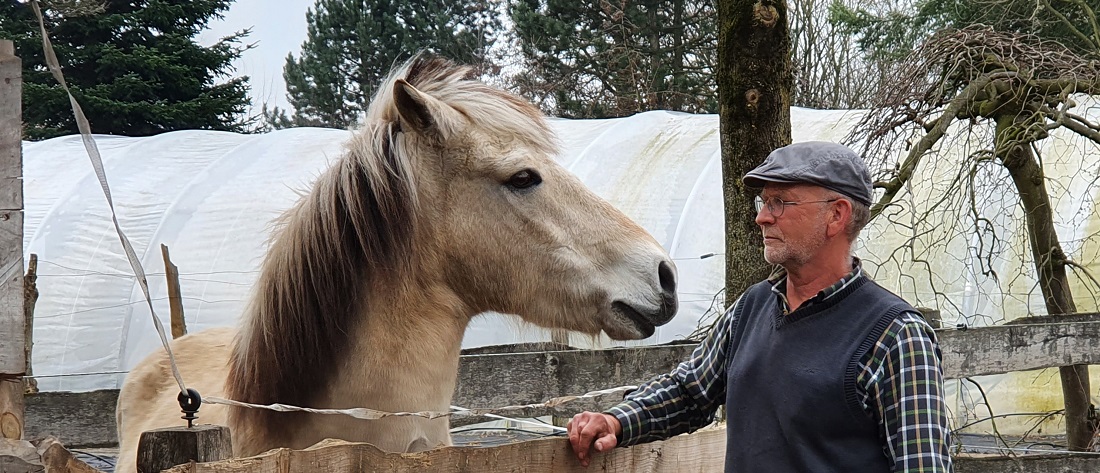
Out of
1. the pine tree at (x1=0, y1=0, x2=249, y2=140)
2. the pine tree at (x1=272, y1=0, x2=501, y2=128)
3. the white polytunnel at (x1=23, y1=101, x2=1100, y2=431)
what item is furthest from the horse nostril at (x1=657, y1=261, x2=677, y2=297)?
the pine tree at (x1=272, y1=0, x2=501, y2=128)

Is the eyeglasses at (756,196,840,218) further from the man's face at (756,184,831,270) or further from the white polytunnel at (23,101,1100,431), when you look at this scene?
the white polytunnel at (23,101,1100,431)

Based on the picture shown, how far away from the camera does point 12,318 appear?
5.81 feet

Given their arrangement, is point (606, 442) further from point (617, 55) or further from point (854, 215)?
point (617, 55)

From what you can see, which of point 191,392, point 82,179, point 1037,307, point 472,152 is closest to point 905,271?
point 1037,307

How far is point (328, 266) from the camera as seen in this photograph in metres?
2.53

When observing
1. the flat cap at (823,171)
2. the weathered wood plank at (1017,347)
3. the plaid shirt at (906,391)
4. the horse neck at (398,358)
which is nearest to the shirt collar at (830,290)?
the plaid shirt at (906,391)

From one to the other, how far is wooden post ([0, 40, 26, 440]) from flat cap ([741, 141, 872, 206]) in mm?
1462

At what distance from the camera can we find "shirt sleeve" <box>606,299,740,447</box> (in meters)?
2.28

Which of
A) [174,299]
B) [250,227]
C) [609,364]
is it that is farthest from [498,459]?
[250,227]

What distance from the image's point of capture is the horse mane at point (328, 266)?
2.50 meters

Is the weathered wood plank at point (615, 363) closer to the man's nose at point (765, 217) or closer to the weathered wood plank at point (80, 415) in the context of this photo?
the weathered wood plank at point (80, 415)

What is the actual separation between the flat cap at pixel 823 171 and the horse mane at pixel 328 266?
0.98 metres

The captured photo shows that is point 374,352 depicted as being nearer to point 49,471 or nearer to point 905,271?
point 49,471

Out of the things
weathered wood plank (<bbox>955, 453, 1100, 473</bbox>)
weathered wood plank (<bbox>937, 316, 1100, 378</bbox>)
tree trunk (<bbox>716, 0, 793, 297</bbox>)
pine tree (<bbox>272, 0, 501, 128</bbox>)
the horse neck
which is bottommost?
weathered wood plank (<bbox>955, 453, 1100, 473</bbox>)
